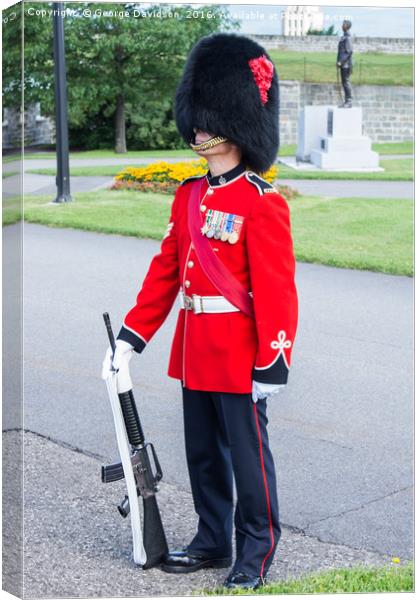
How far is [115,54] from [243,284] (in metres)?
2.02

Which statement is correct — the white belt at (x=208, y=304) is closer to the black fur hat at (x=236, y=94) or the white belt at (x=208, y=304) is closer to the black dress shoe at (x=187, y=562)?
the black fur hat at (x=236, y=94)

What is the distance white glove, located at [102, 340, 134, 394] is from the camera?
3570mm

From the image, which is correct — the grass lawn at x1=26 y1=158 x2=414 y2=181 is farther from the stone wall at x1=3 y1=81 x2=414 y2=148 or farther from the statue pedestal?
the statue pedestal

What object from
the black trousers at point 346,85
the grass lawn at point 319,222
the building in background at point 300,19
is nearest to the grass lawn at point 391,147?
the black trousers at point 346,85

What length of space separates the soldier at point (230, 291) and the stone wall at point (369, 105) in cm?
1041

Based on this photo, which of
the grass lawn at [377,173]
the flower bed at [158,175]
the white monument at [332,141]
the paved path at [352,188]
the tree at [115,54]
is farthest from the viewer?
the white monument at [332,141]

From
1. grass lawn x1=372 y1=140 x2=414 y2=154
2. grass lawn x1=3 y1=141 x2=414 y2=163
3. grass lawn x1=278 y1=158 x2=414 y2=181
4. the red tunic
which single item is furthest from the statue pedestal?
the red tunic

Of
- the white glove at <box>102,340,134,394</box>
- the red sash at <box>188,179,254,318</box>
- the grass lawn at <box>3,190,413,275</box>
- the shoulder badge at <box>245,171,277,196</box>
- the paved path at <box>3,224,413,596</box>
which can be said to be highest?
the shoulder badge at <box>245,171,277,196</box>

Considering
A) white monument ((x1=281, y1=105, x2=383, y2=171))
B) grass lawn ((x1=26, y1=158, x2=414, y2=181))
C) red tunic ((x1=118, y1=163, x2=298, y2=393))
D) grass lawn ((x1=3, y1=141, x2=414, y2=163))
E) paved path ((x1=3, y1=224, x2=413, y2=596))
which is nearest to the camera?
red tunic ((x1=118, y1=163, x2=298, y2=393))

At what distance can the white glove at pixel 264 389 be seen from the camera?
3.48m

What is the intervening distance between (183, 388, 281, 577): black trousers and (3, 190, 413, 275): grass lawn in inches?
195

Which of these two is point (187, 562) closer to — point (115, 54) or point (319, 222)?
point (115, 54)

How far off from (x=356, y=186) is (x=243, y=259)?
33.8 ft

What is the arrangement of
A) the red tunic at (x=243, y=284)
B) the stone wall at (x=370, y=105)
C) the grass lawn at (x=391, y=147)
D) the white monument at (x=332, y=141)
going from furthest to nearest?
the white monument at (x=332, y=141), the stone wall at (x=370, y=105), the grass lawn at (x=391, y=147), the red tunic at (x=243, y=284)
